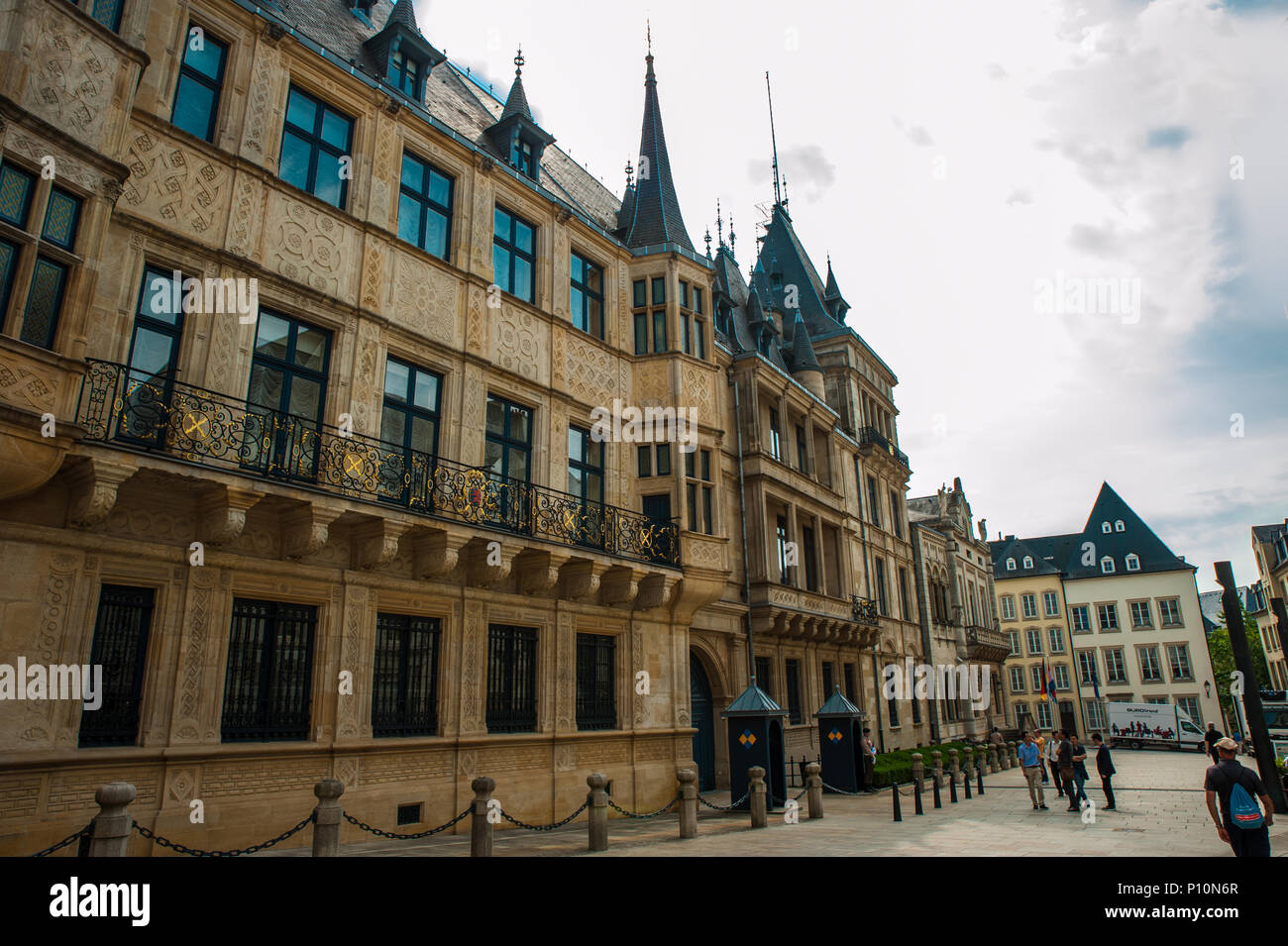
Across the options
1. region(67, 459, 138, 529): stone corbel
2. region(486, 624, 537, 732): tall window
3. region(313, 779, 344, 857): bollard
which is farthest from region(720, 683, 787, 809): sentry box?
region(67, 459, 138, 529): stone corbel

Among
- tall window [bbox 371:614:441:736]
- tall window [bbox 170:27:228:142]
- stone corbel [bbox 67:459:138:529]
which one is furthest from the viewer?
tall window [bbox 371:614:441:736]

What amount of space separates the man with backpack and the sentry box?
9.03 metres

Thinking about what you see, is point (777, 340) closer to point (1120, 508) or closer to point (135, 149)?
point (135, 149)

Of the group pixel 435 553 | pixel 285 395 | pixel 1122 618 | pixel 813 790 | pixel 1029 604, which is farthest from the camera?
pixel 1029 604

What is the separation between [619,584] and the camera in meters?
16.5

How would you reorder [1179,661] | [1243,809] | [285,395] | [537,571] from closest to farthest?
[1243,809], [285,395], [537,571], [1179,661]

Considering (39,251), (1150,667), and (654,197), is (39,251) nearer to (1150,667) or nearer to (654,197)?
(654,197)

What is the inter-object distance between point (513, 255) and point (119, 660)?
10671mm

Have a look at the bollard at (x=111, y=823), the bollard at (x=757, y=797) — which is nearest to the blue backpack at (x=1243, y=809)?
the bollard at (x=757, y=797)

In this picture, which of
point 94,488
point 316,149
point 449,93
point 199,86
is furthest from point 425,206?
point 94,488

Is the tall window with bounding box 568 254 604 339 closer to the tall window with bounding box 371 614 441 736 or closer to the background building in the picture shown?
the tall window with bounding box 371 614 441 736

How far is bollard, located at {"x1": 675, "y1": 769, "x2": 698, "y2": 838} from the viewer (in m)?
12.4
